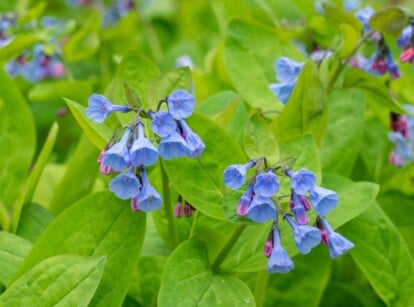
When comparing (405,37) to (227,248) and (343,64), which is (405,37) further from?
(227,248)

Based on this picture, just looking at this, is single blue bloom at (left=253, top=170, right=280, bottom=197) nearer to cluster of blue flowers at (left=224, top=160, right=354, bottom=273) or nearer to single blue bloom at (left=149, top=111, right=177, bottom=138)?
cluster of blue flowers at (left=224, top=160, right=354, bottom=273)

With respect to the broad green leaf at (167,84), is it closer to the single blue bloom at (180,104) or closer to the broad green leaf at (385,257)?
the single blue bloom at (180,104)

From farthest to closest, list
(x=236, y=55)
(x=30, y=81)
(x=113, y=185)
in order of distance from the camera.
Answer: (x=30, y=81) < (x=236, y=55) < (x=113, y=185)

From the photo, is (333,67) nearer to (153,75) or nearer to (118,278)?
(153,75)

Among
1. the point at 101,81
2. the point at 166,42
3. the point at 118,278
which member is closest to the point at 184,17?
the point at 166,42

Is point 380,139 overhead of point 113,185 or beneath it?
beneath
